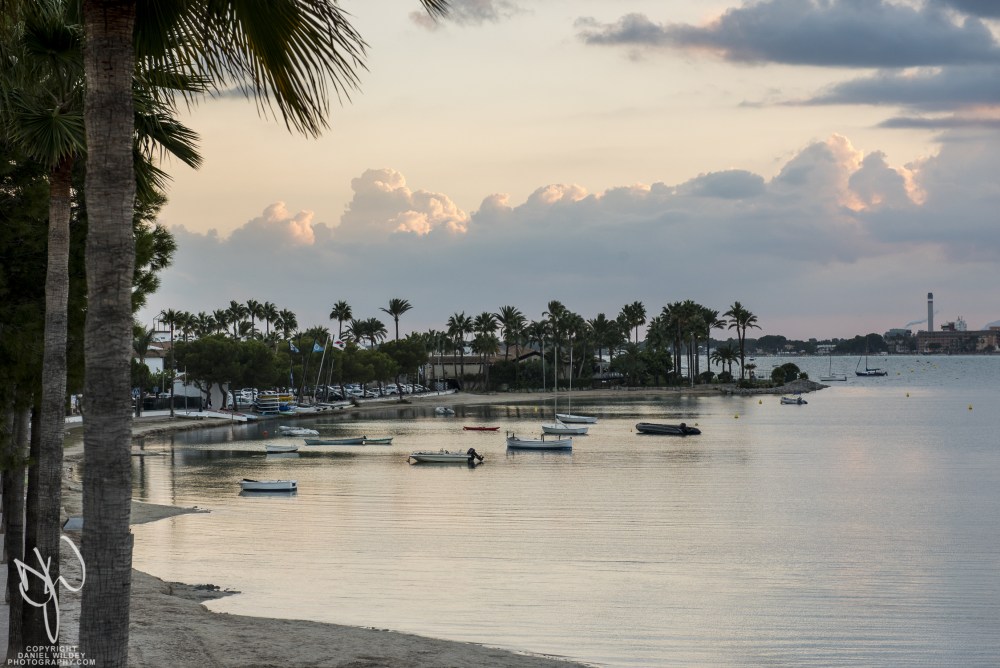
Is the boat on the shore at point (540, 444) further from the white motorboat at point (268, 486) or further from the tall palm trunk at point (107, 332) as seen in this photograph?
the tall palm trunk at point (107, 332)

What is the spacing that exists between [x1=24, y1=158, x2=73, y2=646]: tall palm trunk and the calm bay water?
560 inches

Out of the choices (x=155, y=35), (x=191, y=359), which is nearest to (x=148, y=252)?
(x=155, y=35)

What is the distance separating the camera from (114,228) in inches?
295

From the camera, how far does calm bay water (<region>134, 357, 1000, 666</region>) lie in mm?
30141

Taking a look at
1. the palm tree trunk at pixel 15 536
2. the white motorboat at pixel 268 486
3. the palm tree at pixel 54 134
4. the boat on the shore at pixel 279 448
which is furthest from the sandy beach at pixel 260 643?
the boat on the shore at pixel 279 448

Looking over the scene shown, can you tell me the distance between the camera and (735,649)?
93.5 feet

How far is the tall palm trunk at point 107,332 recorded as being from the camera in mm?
7395

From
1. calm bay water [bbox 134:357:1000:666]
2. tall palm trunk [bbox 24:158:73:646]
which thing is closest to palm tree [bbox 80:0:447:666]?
tall palm trunk [bbox 24:158:73:646]

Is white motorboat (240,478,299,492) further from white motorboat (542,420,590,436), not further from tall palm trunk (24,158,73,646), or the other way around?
tall palm trunk (24,158,73,646)

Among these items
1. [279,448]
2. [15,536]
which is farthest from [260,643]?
[279,448]

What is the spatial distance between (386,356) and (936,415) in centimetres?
9257

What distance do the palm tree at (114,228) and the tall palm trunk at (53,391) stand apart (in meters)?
7.95

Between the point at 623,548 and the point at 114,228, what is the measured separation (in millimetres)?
39955

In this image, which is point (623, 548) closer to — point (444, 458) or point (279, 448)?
point (444, 458)
